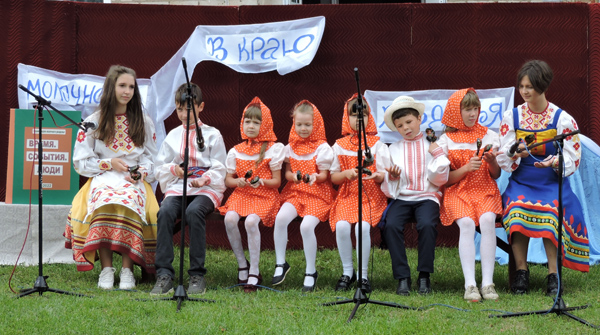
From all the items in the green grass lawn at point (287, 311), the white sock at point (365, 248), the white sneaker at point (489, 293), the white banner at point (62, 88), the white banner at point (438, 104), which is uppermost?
the white banner at point (62, 88)

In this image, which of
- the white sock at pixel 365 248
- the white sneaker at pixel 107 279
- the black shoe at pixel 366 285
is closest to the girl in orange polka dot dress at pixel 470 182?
the white sock at pixel 365 248

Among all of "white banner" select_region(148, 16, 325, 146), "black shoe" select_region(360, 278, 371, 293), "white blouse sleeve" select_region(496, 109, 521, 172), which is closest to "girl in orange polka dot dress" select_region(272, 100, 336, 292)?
"black shoe" select_region(360, 278, 371, 293)

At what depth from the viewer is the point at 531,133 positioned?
4.82m

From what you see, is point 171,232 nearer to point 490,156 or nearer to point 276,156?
point 276,156

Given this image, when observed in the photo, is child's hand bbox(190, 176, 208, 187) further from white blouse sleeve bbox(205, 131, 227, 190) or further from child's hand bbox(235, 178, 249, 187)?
child's hand bbox(235, 178, 249, 187)

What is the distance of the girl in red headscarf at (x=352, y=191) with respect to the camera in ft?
16.1

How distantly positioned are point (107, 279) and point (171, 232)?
1.86ft

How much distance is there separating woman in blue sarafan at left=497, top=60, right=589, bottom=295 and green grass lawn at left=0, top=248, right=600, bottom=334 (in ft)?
0.81

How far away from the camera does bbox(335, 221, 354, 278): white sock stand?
16.1 ft

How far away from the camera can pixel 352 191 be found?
16.6ft

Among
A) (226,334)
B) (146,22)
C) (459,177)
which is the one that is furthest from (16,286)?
(459,177)

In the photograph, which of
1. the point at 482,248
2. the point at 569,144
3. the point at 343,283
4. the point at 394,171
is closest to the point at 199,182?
the point at 343,283

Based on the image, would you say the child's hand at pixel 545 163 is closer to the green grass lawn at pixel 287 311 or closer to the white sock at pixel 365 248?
the green grass lawn at pixel 287 311

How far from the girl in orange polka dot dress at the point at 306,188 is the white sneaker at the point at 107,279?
1160 millimetres
